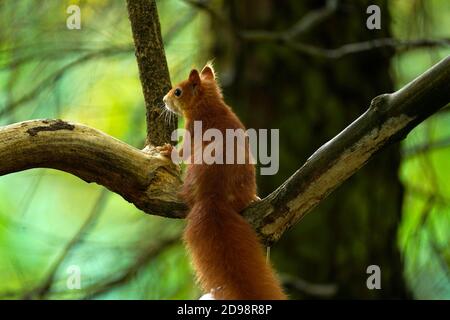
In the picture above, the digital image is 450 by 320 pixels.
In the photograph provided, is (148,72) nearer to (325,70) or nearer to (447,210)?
(325,70)

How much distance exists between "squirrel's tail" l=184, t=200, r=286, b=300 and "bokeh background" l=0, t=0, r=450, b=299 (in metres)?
1.33

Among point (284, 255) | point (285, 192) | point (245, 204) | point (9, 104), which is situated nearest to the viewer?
point (285, 192)

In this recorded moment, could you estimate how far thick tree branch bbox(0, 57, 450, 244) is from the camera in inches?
88.6

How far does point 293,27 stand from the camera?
14.0 ft

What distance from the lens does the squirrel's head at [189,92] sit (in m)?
2.96

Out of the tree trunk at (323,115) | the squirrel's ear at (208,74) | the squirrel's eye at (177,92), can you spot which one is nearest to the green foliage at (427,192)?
the tree trunk at (323,115)

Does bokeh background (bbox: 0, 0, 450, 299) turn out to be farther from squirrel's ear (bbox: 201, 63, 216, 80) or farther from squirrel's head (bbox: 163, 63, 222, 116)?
squirrel's head (bbox: 163, 63, 222, 116)

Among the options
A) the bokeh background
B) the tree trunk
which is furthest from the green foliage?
the tree trunk

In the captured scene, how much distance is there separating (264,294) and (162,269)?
87.9 inches

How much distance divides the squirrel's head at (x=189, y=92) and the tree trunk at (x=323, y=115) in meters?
0.88

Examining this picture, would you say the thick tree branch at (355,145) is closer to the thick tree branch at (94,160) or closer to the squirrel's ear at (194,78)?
the thick tree branch at (94,160)

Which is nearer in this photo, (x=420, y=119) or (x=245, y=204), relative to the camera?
(x=420, y=119)

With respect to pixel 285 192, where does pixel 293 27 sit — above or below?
above

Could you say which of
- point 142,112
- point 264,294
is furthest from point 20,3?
point 264,294
